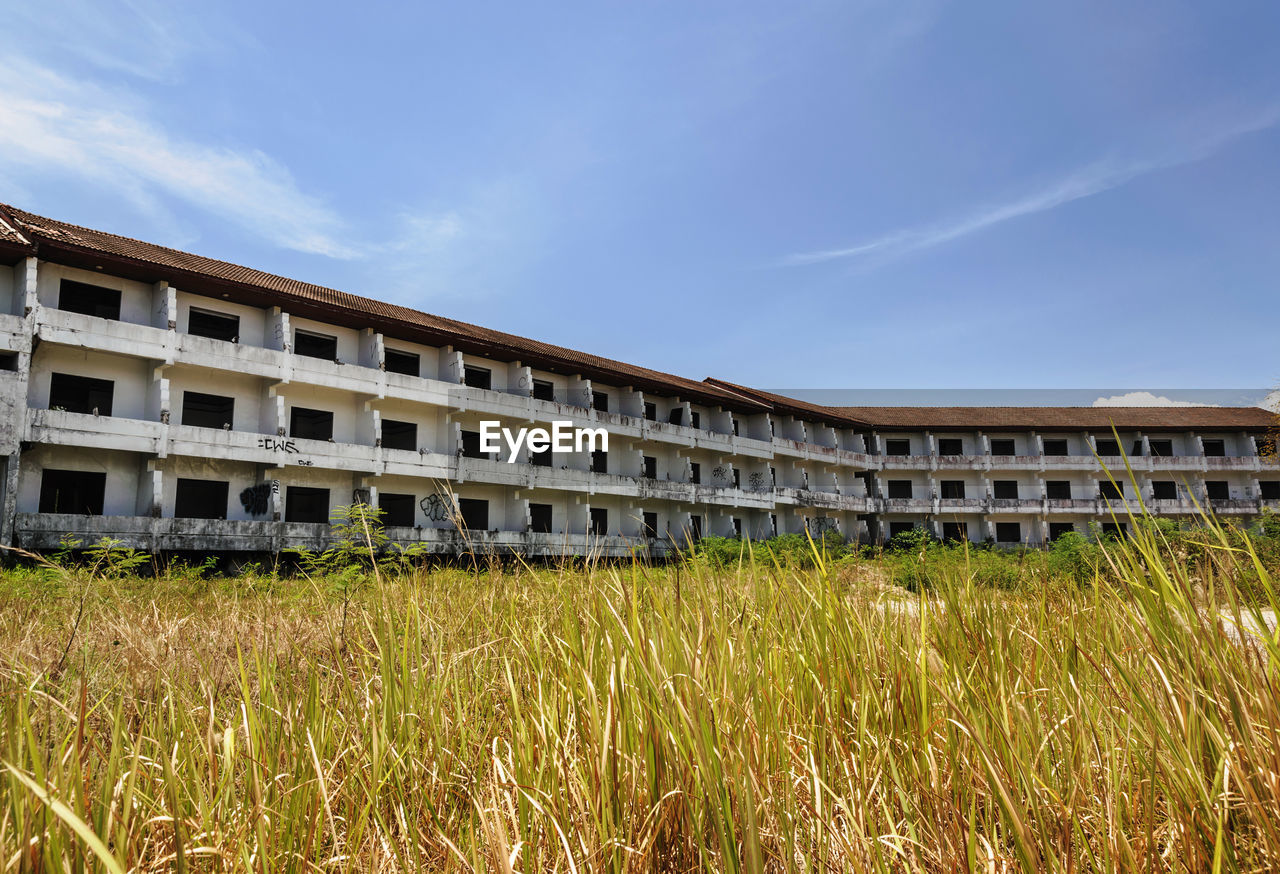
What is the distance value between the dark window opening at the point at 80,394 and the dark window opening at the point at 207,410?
182 centimetres

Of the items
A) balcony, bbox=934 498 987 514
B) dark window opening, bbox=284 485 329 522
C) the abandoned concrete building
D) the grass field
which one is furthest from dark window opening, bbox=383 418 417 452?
balcony, bbox=934 498 987 514

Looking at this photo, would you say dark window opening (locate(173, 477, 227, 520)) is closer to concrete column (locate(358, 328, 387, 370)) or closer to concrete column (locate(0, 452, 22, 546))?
concrete column (locate(0, 452, 22, 546))

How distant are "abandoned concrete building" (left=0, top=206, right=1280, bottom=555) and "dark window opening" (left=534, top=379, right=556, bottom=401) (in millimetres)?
167

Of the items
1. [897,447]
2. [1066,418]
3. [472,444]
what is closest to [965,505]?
[897,447]

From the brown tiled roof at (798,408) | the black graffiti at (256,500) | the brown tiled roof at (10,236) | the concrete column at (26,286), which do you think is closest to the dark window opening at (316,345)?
the black graffiti at (256,500)

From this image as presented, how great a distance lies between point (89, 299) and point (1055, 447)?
4723cm

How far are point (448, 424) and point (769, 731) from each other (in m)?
25.7

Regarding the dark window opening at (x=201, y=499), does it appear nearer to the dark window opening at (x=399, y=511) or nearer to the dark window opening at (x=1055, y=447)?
the dark window opening at (x=399, y=511)

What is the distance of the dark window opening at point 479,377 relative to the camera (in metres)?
28.6

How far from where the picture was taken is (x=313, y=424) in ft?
78.7

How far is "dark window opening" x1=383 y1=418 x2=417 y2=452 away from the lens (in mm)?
25812

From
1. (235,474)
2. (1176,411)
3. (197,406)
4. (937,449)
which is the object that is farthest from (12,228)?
(1176,411)

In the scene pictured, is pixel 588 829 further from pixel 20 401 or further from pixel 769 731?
pixel 20 401

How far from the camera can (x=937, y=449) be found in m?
45.6
